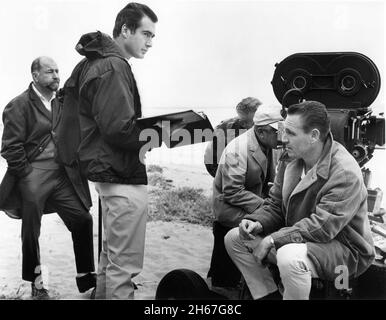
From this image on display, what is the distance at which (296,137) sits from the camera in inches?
107

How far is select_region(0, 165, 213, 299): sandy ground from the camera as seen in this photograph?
3869 mm

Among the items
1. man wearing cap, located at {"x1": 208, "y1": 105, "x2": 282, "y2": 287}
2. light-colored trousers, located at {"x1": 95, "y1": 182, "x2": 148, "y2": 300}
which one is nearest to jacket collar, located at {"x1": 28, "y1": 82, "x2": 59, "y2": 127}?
light-colored trousers, located at {"x1": 95, "y1": 182, "x2": 148, "y2": 300}

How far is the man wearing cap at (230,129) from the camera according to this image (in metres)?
4.38

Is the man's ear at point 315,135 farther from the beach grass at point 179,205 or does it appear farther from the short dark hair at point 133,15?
the beach grass at point 179,205

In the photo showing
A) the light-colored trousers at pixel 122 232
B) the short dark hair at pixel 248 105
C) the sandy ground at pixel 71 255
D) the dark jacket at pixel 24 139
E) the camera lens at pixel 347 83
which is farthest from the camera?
the short dark hair at pixel 248 105

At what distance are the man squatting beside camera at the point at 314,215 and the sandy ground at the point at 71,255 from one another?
4.45 ft

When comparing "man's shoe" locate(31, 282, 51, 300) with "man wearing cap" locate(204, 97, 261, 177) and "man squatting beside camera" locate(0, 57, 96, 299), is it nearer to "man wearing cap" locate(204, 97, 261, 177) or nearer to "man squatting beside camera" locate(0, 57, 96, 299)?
"man squatting beside camera" locate(0, 57, 96, 299)

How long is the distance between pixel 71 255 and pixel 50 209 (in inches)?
28.4

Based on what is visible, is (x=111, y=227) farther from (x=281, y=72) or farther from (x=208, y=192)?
(x=208, y=192)

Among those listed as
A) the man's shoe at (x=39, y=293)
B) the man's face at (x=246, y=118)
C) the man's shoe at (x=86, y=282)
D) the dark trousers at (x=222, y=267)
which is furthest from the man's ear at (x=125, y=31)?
the man's shoe at (x=39, y=293)

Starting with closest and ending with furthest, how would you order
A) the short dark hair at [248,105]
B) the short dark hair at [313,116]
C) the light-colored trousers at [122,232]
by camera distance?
the short dark hair at [313,116] < the light-colored trousers at [122,232] < the short dark hair at [248,105]

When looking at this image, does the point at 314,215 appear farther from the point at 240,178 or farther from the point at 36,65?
the point at 36,65

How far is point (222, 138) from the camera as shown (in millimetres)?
4613

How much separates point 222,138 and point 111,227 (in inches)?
71.3
